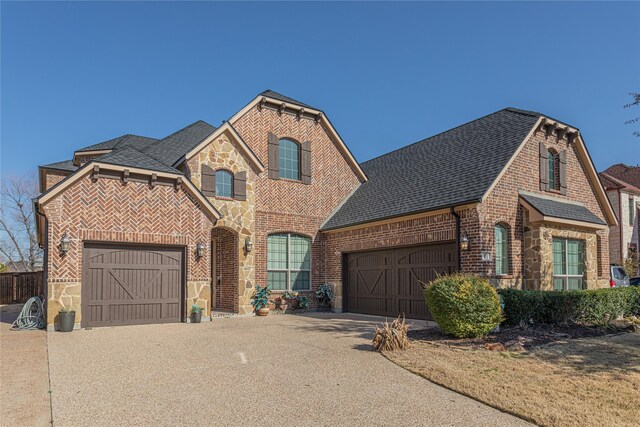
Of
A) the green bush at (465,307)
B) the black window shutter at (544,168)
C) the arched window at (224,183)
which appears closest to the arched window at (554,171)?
the black window shutter at (544,168)

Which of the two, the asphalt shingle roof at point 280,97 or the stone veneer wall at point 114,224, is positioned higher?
the asphalt shingle roof at point 280,97

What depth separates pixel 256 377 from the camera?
23.4 ft

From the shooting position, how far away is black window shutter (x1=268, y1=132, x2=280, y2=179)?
1761 cm

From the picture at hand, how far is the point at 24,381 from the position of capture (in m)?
6.92

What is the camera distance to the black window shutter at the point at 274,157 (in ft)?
57.8

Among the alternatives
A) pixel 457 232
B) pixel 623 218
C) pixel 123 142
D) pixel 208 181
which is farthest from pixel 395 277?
pixel 623 218

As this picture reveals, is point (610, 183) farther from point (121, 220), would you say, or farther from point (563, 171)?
point (121, 220)

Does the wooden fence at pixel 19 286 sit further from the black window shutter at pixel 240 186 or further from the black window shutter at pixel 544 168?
the black window shutter at pixel 544 168

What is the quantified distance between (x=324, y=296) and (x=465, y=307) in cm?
866

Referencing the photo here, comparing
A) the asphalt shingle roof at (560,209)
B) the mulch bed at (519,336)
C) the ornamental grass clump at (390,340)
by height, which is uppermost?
the asphalt shingle roof at (560,209)

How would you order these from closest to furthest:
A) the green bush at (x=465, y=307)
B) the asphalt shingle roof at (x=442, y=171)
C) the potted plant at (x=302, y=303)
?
1. the green bush at (x=465, y=307)
2. the asphalt shingle roof at (x=442, y=171)
3. the potted plant at (x=302, y=303)

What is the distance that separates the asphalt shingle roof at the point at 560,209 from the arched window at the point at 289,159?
8215mm

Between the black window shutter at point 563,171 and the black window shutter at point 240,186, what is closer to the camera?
the black window shutter at point 563,171

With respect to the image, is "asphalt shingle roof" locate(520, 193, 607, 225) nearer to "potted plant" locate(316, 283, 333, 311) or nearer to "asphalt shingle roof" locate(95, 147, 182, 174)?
"potted plant" locate(316, 283, 333, 311)
